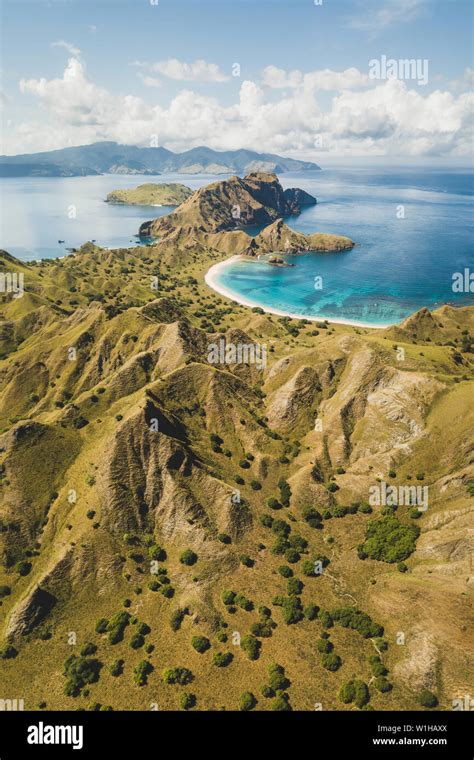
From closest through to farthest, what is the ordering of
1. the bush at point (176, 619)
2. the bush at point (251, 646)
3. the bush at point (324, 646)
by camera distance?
the bush at point (324, 646) → the bush at point (251, 646) → the bush at point (176, 619)

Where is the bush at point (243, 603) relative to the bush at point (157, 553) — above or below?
below

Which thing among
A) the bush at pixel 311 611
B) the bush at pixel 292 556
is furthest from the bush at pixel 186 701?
the bush at pixel 292 556

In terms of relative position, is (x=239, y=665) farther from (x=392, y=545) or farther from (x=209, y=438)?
(x=209, y=438)

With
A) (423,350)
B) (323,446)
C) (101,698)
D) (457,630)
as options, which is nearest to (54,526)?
(101,698)

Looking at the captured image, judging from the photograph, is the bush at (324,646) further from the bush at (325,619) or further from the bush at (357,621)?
the bush at (357,621)

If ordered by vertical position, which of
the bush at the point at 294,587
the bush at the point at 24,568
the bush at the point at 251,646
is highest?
the bush at the point at 24,568

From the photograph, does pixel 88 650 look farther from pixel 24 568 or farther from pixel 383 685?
pixel 383 685

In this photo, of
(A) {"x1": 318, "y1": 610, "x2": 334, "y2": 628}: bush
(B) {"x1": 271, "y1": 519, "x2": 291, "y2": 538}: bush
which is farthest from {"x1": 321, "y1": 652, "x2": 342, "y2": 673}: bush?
(B) {"x1": 271, "y1": 519, "x2": 291, "y2": 538}: bush

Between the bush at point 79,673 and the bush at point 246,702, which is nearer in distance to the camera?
the bush at point 246,702
